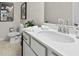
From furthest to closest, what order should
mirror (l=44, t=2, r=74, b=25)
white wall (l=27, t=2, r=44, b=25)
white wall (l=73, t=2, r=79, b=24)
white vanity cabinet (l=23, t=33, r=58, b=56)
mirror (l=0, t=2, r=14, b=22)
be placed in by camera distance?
white wall (l=27, t=2, r=44, b=25), mirror (l=0, t=2, r=14, b=22), mirror (l=44, t=2, r=74, b=25), white wall (l=73, t=2, r=79, b=24), white vanity cabinet (l=23, t=33, r=58, b=56)

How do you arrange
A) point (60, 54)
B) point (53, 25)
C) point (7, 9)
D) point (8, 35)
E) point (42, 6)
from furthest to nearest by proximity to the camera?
point (42, 6)
point (53, 25)
point (8, 35)
point (7, 9)
point (60, 54)

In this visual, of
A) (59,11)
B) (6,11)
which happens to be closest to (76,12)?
(59,11)

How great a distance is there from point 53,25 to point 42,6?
0.52 meters

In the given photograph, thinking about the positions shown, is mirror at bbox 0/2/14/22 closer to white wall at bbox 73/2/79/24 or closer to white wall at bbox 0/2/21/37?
white wall at bbox 0/2/21/37

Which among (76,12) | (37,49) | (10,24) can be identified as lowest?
(37,49)

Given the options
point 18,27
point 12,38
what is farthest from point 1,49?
point 18,27

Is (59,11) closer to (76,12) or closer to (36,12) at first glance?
(76,12)

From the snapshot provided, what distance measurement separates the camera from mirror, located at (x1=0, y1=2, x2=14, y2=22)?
5.70ft

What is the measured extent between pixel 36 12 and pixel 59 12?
0.74 metres

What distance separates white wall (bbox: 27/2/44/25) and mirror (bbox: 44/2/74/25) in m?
0.13

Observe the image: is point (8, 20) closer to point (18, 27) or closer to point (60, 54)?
point (18, 27)

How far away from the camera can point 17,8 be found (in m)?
1.98

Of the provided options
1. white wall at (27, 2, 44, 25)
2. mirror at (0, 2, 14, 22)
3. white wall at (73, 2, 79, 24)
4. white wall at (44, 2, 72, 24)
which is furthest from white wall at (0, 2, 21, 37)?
white wall at (73, 2, 79, 24)

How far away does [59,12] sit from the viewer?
1887mm
